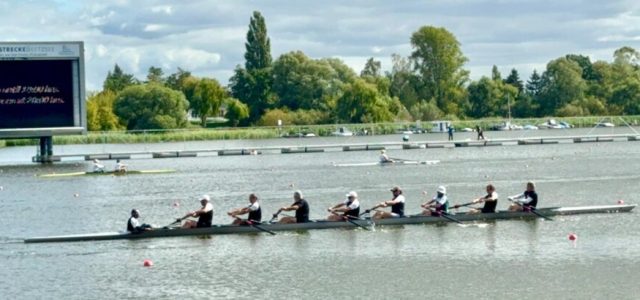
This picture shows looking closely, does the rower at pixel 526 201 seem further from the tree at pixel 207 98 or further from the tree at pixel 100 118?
the tree at pixel 207 98

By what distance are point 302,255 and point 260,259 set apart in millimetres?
942

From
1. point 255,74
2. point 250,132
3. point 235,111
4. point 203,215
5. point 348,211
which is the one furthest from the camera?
point 255,74

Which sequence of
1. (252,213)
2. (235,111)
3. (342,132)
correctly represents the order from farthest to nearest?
(235,111), (342,132), (252,213)

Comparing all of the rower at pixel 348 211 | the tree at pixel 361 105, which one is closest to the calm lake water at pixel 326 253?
the rower at pixel 348 211

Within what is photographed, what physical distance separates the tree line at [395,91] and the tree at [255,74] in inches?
4.1

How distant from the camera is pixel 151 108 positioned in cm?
9800

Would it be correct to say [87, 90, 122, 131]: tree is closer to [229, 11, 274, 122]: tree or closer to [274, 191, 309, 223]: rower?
[229, 11, 274, 122]: tree

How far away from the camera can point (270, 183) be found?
4472 centimetres

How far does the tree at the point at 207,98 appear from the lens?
364ft

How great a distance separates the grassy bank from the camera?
88375 mm

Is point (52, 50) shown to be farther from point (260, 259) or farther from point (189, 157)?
point (260, 259)

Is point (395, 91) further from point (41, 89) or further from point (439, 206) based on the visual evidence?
point (439, 206)

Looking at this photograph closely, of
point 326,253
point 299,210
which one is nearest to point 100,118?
point 299,210

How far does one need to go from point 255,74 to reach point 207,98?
24.9ft
